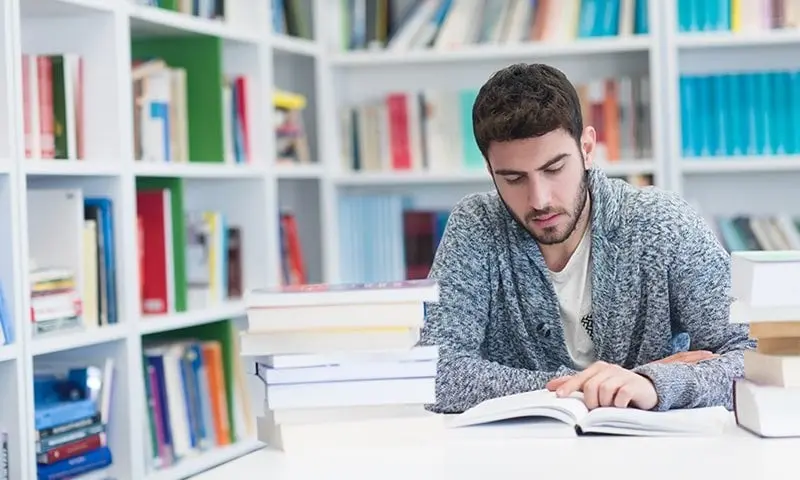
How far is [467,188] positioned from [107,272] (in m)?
1.58

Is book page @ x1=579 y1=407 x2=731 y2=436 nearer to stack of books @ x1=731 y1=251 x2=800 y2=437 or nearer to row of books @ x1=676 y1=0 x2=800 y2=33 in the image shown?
stack of books @ x1=731 y1=251 x2=800 y2=437

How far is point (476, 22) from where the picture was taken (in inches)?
161

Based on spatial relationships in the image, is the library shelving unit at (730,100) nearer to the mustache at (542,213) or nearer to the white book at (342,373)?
the mustache at (542,213)

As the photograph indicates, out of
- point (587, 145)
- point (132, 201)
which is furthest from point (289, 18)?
point (587, 145)

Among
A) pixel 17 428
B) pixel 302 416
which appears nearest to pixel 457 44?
pixel 17 428

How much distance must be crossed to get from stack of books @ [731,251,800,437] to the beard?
0.57m

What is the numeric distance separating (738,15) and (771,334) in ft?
7.97

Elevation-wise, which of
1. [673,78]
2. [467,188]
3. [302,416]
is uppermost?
[673,78]

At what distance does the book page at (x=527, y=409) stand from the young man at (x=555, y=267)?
246 millimetres

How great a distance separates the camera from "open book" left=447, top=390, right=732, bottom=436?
5.51 feet

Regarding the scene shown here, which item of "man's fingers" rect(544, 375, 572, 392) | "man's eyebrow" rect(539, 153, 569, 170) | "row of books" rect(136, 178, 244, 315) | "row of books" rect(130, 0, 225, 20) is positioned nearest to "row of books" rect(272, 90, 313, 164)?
"row of books" rect(130, 0, 225, 20)

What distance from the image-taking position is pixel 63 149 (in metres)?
2.86

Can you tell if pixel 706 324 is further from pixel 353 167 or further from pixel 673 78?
pixel 353 167

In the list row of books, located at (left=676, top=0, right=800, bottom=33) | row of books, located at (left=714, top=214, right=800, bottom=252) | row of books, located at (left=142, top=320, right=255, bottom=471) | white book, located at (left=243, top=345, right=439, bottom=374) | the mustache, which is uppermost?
row of books, located at (left=676, top=0, right=800, bottom=33)
